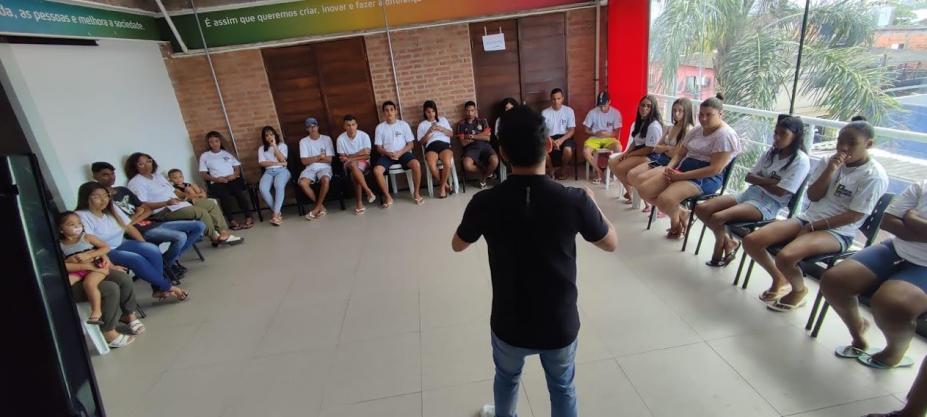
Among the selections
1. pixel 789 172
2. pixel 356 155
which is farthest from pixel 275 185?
pixel 789 172

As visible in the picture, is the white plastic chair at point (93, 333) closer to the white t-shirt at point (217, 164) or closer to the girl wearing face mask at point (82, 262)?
the girl wearing face mask at point (82, 262)

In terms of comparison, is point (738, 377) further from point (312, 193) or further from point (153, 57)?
point (153, 57)

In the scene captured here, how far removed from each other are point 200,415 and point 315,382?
58 cm

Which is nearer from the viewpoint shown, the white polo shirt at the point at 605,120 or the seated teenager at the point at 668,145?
the seated teenager at the point at 668,145

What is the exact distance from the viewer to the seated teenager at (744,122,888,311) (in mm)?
2311

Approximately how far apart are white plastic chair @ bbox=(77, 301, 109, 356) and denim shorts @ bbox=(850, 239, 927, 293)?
4.43 m

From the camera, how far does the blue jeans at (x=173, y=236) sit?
12.7 feet

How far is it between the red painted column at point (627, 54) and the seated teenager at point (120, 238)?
506 cm

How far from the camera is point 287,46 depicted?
220 inches

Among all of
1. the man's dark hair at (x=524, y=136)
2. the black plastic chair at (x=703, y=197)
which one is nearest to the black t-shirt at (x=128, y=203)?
the man's dark hair at (x=524, y=136)

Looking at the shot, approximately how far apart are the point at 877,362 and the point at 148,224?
5.19 m

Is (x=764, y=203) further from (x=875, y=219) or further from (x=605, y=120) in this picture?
(x=605, y=120)

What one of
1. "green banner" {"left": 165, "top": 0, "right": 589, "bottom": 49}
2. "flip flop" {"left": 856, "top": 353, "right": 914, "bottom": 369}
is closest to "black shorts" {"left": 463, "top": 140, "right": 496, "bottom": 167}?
"green banner" {"left": 165, "top": 0, "right": 589, "bottom": 49}

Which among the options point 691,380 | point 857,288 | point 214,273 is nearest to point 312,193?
point 214,273
